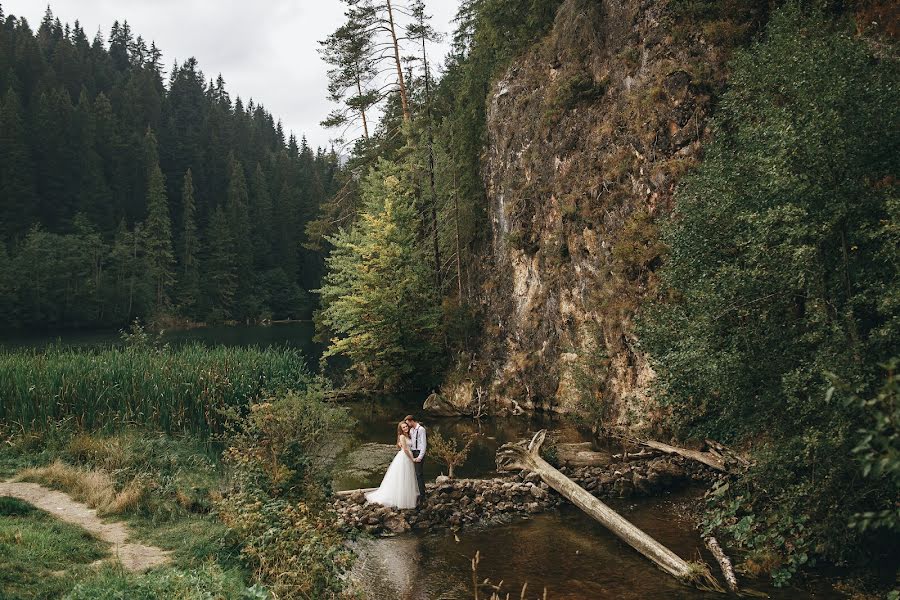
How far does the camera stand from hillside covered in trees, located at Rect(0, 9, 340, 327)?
5816 centimetres

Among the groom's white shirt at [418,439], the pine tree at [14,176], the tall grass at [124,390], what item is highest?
the pine tree at [14,176]

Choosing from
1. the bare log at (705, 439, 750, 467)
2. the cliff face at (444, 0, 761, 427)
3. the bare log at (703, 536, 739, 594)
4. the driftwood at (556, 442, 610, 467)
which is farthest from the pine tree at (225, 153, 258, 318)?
the bare log at (703, 536, 739, 594)

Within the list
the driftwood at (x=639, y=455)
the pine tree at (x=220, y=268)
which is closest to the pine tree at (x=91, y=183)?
the pine tree at (x=220, y=268)

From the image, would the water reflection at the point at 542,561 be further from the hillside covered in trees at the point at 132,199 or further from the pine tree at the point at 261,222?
the pine tree at the point at 261,222

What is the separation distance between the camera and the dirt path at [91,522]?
7.41 m

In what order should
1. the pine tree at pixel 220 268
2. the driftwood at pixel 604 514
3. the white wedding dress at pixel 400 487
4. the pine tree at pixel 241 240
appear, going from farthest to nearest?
the pine tree at pixel 241 240 → the pine tree at pixel 220 268 → the white wedding dress at pixel 400 487 → the driftwood at pixel 604 514

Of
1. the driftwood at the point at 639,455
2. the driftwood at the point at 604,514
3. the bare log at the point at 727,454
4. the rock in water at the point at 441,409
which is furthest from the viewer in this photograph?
the rock in water at the point at 441,409

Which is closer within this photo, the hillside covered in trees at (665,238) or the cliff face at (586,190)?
the hillside covered in trees at (665,238)

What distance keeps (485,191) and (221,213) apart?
6201 centimetres

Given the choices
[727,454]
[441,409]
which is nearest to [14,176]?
[441,409]

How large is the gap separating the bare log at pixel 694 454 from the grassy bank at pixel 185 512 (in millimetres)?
7842

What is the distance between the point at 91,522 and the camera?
8.66m

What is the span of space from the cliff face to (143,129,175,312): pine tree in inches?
2108

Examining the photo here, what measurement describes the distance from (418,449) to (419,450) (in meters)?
0.04
